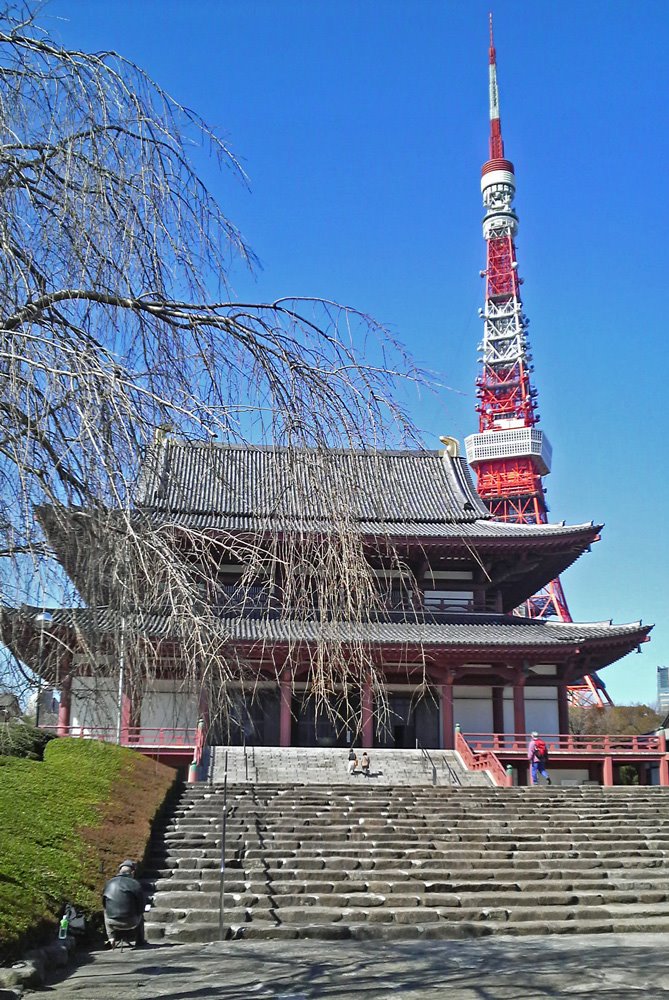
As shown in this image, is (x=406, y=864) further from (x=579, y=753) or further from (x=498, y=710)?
(x=498, y=710)

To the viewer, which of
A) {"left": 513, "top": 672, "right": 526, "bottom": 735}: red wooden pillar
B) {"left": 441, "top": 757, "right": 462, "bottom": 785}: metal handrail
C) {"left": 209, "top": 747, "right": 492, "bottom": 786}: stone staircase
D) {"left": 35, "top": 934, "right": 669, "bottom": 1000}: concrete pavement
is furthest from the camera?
{"left": 513, "top": 672, "right": 526, "bottom": 735}: red wooden pillar

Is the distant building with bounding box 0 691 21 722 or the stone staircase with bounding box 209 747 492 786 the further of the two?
the stone staircase with bounding box 209 747 492 786

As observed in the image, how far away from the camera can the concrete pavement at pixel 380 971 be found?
745cm

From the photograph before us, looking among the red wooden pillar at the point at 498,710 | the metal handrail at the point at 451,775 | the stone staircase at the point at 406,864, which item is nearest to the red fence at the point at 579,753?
the metal handrail at the point at 451,775

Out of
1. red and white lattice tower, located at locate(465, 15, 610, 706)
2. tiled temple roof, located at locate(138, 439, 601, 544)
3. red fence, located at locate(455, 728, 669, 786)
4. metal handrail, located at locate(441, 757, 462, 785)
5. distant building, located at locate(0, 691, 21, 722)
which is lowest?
metal handrail, located at locate(441, 757, 462, 785)

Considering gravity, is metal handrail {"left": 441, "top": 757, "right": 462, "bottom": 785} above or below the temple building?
below

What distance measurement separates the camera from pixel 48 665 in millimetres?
5172

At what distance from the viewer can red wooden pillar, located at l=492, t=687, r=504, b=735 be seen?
26.6m

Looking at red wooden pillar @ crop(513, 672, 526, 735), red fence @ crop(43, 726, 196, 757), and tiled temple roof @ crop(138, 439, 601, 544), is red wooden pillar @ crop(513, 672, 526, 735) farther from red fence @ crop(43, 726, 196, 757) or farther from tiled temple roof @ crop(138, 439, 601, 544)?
tiled temple roof @ crop(138, 439, 601, 544)

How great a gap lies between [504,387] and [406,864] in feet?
206

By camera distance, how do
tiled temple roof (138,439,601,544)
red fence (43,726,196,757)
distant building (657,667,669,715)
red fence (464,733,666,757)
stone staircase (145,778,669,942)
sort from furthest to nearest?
distant building (657,667,669,715)
red fence (464,733,666,757)
red fence (43,726,196,757)
stone staircase (145,778,669,942)
tiled temple roof (138,439,601,544)

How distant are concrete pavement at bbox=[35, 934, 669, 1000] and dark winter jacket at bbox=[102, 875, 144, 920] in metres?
0.38

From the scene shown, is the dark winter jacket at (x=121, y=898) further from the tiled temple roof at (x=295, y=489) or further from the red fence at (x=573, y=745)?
the red fence at (x=573, y=745)

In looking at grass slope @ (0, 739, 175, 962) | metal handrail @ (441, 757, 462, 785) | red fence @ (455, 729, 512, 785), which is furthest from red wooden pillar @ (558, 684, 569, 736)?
grass slope @ (0, 739, 175, 962)
